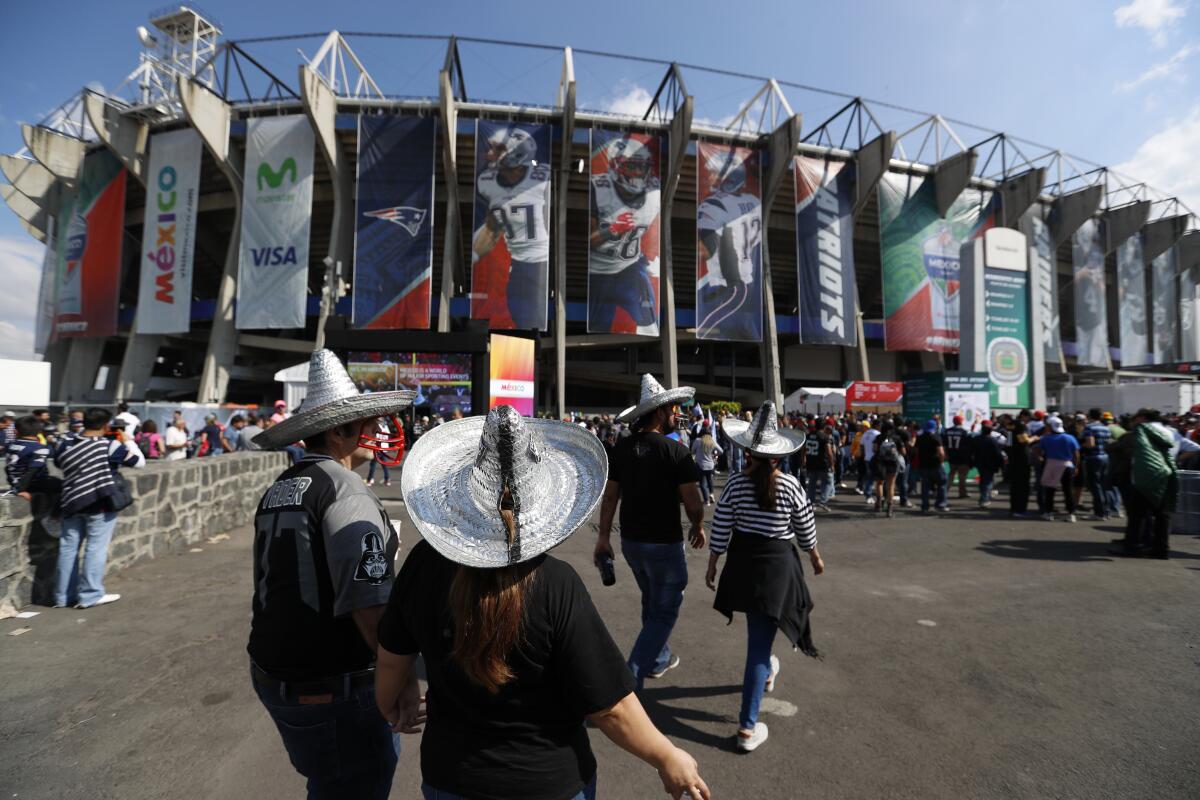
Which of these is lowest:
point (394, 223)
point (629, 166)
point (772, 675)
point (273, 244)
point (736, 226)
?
point (772, 675)

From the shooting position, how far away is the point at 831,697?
3330 millimetres

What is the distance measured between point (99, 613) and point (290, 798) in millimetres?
3638

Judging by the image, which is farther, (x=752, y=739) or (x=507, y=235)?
(x=507, y=235)

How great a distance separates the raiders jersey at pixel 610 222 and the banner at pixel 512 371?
10.5 meters

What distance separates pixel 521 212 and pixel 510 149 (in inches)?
118

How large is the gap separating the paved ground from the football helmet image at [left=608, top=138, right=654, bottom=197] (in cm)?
2309

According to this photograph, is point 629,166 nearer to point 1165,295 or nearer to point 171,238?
point 171,238

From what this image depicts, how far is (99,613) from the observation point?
465 cm

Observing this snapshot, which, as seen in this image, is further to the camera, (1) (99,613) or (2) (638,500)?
(1) (99,613)

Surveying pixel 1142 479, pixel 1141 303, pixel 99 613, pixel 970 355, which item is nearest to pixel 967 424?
pixel 970 355

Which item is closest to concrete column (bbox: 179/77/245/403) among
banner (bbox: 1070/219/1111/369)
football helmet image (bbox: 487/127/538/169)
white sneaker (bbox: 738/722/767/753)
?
football helmet image (bbox: 487/127/538/169)

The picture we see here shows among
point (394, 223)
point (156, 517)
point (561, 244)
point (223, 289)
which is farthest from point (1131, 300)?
point (223, 289)

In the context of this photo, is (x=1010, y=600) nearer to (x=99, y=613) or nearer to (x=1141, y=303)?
(x=99, y=613)

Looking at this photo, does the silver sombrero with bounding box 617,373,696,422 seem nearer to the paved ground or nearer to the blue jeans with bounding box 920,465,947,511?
the paved ground
